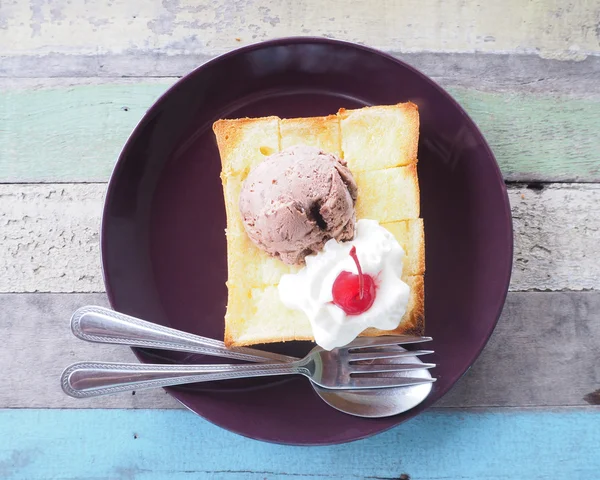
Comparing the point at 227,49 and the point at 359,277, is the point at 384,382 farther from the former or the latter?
the point at 227,49

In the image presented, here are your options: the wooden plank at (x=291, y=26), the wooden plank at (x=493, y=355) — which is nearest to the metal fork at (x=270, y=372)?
the wooden plank at (x=493, y=355)

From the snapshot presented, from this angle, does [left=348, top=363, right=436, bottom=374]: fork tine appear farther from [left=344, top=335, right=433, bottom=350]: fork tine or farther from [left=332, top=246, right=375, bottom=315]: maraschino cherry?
[left=332, top=246, right=375, bottom=315]: maraschino cherry

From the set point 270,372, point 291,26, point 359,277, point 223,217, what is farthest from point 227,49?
point 270,372

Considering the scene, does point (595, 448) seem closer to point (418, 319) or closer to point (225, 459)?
point (418, 319)

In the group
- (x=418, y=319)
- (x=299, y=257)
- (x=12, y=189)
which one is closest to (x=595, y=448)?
(x=418, y=319)

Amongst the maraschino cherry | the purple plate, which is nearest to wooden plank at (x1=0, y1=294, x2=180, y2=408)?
the purple plate

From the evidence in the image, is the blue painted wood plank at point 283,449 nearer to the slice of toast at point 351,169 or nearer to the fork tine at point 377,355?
the fork tine at point 377,355

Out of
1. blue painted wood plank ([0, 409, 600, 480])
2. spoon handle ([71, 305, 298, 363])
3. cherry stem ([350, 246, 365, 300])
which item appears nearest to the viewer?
cherry stem ([350, 246, 365, 300])
